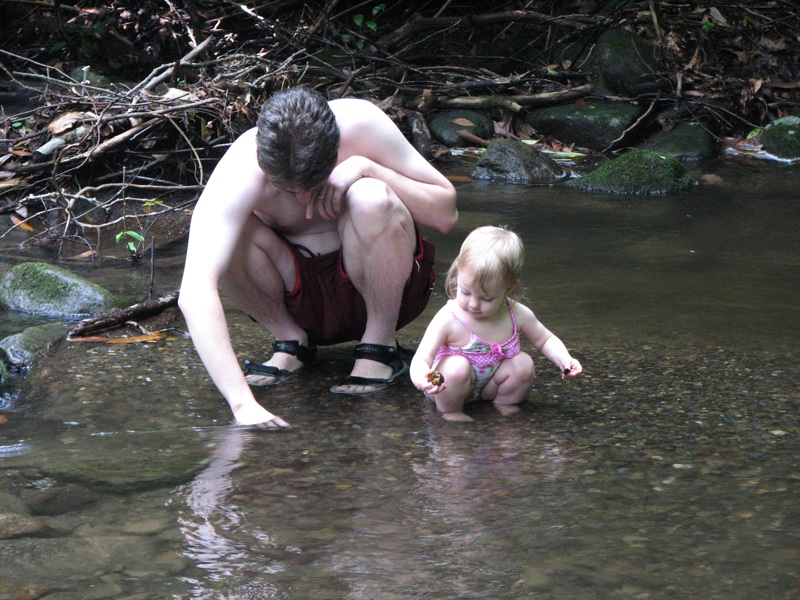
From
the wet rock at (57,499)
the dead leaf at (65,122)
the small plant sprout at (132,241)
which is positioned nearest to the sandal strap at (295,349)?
the wet rock at (57,499)

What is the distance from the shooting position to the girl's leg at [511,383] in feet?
9.93

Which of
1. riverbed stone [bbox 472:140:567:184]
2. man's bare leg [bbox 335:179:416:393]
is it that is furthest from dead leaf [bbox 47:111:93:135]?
man's bare leg [bbox 335:179:416:393]

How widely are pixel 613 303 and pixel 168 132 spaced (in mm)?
3459

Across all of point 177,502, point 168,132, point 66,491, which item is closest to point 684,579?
point 177,502

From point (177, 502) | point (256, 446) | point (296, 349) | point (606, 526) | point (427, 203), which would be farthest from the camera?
point (296, 349)

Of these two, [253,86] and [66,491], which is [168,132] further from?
[66,491]

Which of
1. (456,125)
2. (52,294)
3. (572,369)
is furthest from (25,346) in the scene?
(456,125)

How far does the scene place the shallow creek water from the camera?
6.38 feet

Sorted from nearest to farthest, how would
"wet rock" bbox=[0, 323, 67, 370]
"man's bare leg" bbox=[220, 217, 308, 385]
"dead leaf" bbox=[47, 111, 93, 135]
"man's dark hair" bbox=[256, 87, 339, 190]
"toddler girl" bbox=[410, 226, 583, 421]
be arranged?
"man's dark hair" bbox=[256, 87, 339, 190] < "toddler girl" bbox=[410, 226, 583, 421] < "man's bare leg" bbox=[220, 217, 308, 385] < "wet rock" bbox=[0, 323, 67, 370] < "dead leaf" bbox=[47, 111, 93, 135]

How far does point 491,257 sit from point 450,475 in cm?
68

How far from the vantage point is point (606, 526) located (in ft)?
7.09

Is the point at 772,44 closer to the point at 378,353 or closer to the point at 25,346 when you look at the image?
the point at 378,353

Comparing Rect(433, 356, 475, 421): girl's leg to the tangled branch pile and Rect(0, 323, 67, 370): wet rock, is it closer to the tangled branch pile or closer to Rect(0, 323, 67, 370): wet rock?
Rect(0, 323, 67, 370): wet rock

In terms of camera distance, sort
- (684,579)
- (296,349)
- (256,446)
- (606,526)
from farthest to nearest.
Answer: (296,349) < (256,446) < (606,526) < (684,579)
